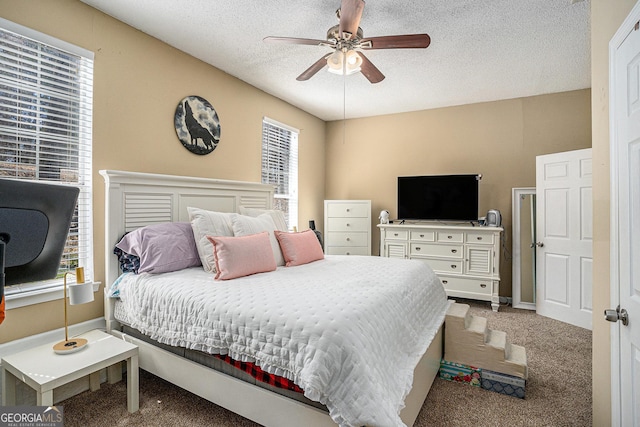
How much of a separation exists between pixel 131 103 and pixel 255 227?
54.5 inches

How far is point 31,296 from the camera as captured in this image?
1.98 metres

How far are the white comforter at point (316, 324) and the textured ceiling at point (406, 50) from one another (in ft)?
6.22

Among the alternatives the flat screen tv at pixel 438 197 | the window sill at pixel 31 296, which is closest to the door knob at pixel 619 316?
the window sill at pixel 31 296

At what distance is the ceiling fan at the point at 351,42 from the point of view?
1.94 meters

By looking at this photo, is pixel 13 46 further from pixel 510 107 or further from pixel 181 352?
pixel 510 107

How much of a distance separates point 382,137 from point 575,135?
2.39 m

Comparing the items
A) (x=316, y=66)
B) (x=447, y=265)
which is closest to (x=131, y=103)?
(x=316, y=66)

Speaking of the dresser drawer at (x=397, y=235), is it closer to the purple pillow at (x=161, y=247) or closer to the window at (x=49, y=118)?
the purple pillow at (x=161, y=247)

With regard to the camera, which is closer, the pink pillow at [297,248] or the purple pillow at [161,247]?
the purple pillow at [161,247]

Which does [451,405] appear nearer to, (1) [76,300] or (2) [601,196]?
(2) [601,196]

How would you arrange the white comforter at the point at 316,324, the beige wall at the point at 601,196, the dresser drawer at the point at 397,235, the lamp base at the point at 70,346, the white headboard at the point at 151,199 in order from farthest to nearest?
the dresser drawer at the point at 397,235, the white headboard at the point at 151,199, the lamp base at the point at 70,346, the beige wall at the point at 601,196, the white comforter at the point at 316,324

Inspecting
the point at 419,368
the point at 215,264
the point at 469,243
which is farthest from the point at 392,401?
the point at 469,243

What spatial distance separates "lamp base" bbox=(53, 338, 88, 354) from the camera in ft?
5.87

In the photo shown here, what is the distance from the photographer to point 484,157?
4.34 m
